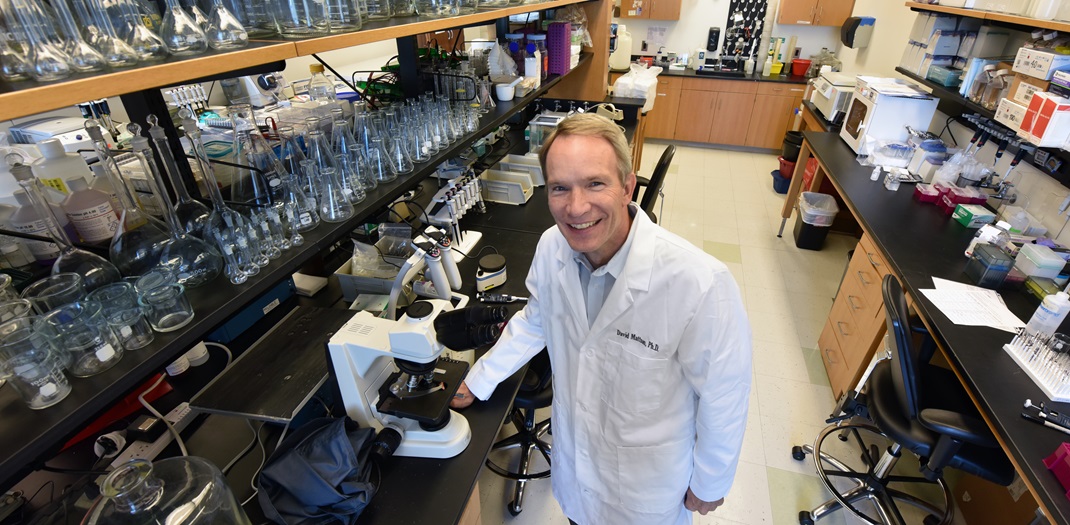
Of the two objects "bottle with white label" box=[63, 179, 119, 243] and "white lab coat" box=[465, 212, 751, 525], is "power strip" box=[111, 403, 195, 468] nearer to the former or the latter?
"bottle with white label" box=[63, 179, 119, 243]

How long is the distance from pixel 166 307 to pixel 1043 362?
7.53 ft

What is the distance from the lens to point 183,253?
100 centimetres

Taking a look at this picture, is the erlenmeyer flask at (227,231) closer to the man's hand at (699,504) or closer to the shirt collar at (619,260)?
the shirt collar at (619,260)

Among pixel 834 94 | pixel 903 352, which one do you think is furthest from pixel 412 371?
pixel 834 94

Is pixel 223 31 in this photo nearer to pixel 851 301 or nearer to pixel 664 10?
pixel 851 301

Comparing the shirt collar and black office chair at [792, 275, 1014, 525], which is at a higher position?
the shirt collar

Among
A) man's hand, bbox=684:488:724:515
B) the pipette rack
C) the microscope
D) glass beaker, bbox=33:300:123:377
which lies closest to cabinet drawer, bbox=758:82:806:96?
the pipette rack

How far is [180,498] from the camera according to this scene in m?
0.86

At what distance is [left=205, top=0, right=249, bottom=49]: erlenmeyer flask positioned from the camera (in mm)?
853

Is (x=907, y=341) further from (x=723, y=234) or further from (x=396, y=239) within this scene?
(x=723, y=234)

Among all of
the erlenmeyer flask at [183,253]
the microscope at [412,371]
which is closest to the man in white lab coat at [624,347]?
the microscope at [412,371]

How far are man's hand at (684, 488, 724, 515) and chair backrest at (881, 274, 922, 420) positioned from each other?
2.48 ft

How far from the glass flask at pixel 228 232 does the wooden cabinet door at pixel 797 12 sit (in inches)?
240

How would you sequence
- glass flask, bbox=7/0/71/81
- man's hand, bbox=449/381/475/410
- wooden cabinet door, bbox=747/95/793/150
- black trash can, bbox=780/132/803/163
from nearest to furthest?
glass flask, bbox=7/0/71/81 < man's hand, bbox=449/381/475/410 < black trash can, bbox=780/132/803/163 < wooden cabinet door, bbox=747/95/793/150
